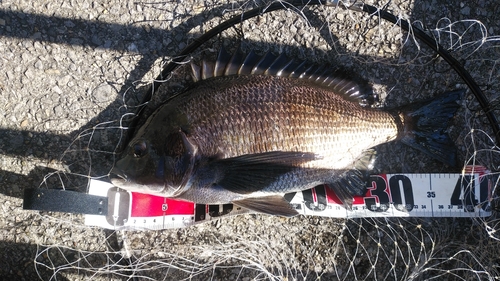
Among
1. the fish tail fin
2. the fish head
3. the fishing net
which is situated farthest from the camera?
the fishing net

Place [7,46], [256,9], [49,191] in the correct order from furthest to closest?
[7,46], [256,9], [49,191]

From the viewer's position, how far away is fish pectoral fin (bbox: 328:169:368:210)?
7.95 feet

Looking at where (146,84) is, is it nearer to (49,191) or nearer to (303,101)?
(49,191)

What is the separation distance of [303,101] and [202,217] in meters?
0.98

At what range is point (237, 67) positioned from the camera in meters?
2.30

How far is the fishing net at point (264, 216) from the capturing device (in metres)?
2.52

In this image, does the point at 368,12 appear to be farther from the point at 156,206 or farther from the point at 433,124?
the point at 156,206

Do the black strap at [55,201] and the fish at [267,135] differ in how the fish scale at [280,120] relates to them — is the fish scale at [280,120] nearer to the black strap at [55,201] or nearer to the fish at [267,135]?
the fish at [267,135]

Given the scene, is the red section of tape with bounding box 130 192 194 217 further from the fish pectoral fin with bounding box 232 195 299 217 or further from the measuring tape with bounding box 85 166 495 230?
the fish pectoral fin with bounding box 232 195 299 217

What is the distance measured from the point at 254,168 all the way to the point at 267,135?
20cm

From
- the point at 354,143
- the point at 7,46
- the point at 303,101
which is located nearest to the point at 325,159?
the point at 354,143

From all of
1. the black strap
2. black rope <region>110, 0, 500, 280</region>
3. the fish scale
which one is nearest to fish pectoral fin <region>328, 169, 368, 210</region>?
the fish scale

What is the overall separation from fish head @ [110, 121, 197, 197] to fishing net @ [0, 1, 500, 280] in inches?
17.8

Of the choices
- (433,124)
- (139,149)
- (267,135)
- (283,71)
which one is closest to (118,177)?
(139,149)
